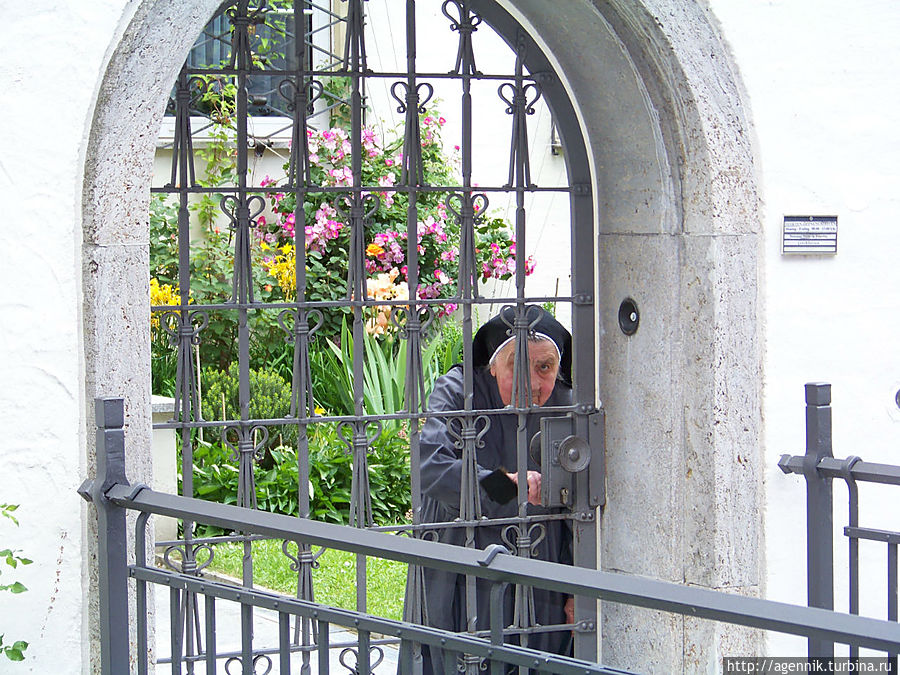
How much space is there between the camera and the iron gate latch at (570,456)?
11.2ft

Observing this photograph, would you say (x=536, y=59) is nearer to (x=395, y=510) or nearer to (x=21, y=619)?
(x=21, y=619)

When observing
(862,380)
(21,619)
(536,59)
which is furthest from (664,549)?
(21,619)

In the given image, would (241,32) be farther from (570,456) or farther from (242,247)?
(570,456)

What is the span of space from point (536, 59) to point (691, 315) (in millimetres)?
905

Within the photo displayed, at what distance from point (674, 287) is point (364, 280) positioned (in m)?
0.89

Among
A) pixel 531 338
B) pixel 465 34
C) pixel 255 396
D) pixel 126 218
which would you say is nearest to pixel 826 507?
pixel 531 338

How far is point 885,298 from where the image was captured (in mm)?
3217

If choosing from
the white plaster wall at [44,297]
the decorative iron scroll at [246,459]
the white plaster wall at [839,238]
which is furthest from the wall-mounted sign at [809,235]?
the white plaster wall at [44,297]

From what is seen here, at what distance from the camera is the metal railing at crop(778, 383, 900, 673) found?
2996 mm

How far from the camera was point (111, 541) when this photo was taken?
97.4 inches

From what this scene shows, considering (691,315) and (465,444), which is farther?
(465,444)

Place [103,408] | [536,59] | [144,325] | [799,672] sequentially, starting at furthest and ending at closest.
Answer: [536,59], [799,672], [144,325], [103,408]

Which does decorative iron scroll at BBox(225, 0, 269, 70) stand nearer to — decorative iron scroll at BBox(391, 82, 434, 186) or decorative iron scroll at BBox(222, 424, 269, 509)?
decorative iron scroll at BBox(391, 82, 434, 186)

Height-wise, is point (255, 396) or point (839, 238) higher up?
point (839, 238)
